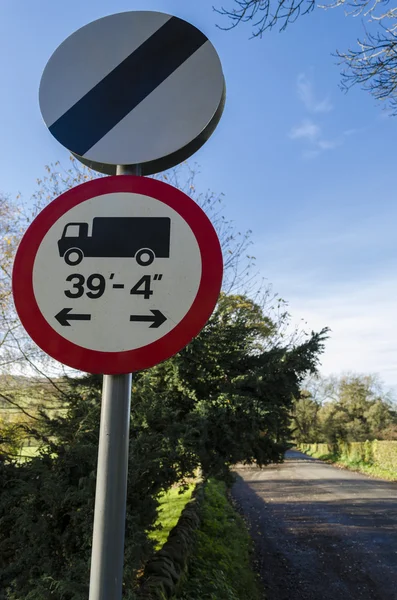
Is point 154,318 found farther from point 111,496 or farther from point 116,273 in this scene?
point 111,496

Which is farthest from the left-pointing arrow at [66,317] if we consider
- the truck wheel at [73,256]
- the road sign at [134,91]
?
the road sign at [134,91]

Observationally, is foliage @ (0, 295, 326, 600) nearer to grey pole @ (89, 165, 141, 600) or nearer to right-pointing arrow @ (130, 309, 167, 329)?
grey pole @ (89, 165, 141, 600)

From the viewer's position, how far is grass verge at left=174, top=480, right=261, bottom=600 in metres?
4.39

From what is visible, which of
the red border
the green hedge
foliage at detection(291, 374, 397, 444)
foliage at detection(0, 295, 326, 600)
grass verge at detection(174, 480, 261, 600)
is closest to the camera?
the red border

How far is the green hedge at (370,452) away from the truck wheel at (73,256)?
25683mm

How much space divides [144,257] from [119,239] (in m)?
0.10

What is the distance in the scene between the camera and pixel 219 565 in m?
5.43

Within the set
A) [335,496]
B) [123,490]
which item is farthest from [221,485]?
[123,490]

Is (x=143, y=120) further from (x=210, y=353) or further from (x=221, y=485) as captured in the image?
(x=221, y=485)

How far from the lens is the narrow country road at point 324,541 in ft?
20.6

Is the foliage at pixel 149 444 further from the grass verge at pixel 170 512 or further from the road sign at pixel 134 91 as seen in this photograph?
the road sign at pixel 134 91

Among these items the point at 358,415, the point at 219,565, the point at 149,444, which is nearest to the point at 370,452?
the point at 358,415

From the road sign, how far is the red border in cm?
15

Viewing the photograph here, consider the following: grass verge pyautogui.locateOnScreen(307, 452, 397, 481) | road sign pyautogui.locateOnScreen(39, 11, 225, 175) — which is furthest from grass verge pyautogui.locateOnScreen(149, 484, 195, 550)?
grass verge pyautogui.locateOnScreen(307, 452, 397, 481)
